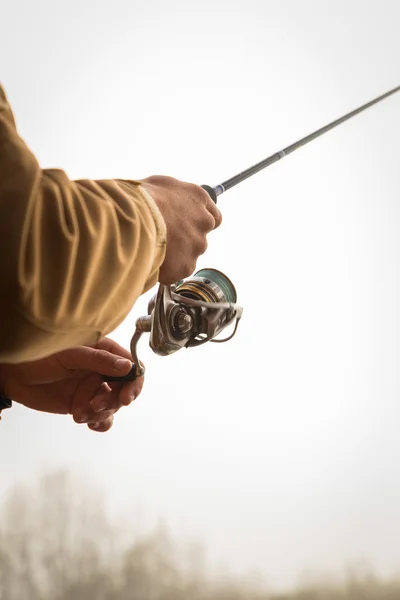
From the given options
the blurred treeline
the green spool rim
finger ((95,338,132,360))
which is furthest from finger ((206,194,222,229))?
the blurred treeline

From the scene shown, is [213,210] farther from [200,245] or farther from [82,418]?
[82,418]

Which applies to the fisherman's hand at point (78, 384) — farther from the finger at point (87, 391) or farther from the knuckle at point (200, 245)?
the knuckle at point (200, 245)

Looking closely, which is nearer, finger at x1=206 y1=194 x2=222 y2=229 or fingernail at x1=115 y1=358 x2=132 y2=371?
finger at x1=206 y1=194 x2=222 y2=229

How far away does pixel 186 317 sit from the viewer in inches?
40.3

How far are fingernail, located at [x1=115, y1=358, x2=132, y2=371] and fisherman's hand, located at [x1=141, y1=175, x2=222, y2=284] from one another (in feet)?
1.50

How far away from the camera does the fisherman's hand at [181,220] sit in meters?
0.69

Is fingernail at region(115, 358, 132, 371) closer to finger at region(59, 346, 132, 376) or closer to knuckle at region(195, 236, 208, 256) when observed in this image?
finger at region(59, 346, 132, 376)

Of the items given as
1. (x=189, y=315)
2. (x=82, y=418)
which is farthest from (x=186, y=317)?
(x=82, y=418)

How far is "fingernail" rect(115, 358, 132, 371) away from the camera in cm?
116

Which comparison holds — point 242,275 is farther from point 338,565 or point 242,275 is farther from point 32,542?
point 32,542

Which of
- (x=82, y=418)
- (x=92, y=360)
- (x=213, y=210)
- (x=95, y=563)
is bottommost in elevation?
(x=95, y=563)

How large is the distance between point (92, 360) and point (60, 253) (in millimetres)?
691

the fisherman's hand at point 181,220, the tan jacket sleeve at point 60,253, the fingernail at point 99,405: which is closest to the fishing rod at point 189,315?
the fingernail at point 99,405

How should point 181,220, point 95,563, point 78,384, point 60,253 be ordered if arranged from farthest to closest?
1. point 95,563
2. point 78,384
3. point 181,220
4. point 60,253
